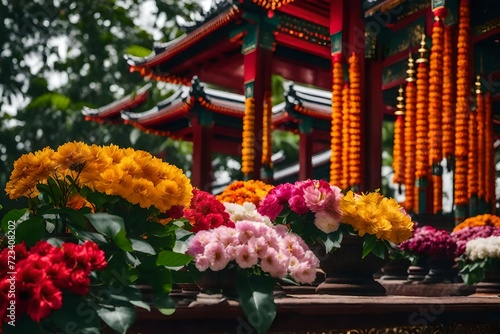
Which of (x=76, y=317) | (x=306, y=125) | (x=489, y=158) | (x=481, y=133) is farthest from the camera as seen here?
(x=306, y=125)

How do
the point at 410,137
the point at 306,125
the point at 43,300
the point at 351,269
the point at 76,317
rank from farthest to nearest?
the point at 306,125, the point at 410,137, the point at 351,269, the point at 76,317, the point at 43,300

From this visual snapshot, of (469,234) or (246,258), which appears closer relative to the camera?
(246,258)

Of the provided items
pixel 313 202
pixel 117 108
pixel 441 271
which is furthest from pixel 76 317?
pixel 117 108

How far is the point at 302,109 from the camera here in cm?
1516

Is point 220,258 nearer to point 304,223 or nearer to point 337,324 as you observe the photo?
point 337,324

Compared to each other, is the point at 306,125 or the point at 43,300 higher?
the point at 306,125

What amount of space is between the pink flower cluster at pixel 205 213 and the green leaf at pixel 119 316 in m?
0.90

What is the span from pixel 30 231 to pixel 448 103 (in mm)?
7268

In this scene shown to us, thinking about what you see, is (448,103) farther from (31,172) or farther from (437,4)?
(31,172)

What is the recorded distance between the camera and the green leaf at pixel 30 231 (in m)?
2.47

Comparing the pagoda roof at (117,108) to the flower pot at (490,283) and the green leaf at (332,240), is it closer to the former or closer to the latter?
the flower pot at (490,283)

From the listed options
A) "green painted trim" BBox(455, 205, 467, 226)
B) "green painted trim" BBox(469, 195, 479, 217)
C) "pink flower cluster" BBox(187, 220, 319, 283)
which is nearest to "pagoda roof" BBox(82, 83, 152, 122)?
"green painted trim" BBox(469, 195, 479, 217)

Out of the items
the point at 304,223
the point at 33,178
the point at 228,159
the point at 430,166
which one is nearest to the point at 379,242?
the point at 304,223

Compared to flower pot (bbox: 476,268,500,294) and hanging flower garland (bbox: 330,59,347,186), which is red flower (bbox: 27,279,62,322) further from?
hanging flower garland (bbox: 330,59,347,186)
